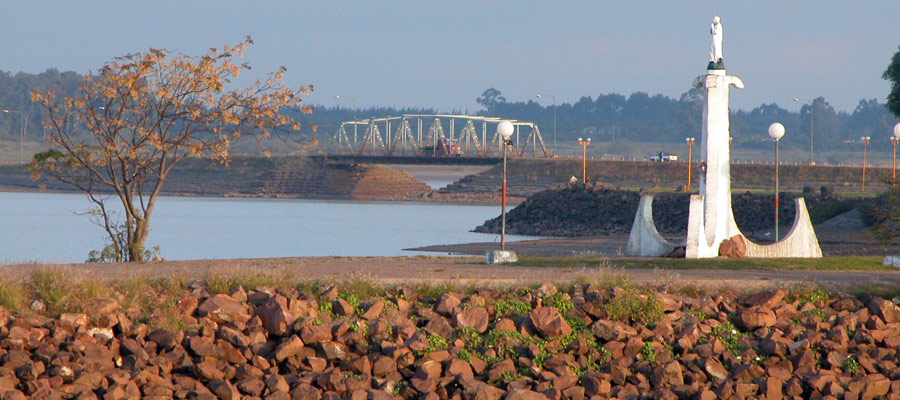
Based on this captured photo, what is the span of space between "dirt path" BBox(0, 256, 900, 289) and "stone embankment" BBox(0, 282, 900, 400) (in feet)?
2.36

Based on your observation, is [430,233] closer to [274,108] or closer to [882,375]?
[274,108]

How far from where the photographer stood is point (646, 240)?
23906 millimetres

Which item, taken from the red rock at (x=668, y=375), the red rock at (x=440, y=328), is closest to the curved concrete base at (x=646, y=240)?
the red rock at (x=668, y=375)

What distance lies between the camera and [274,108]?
27.5 meters

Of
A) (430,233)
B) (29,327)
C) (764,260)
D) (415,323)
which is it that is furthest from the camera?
(430,233)

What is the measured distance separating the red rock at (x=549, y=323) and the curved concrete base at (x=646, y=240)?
9258 mm

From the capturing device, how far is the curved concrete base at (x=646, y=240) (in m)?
23.5

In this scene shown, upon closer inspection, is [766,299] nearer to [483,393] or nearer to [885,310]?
Result: [885,310]

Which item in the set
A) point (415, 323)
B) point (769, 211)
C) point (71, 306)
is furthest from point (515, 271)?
point (769, 211)

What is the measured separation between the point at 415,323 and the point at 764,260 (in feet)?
30.3

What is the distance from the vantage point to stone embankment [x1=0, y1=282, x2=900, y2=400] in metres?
13.0

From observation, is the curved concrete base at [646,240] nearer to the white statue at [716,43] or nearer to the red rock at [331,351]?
the white statue at [716,43]

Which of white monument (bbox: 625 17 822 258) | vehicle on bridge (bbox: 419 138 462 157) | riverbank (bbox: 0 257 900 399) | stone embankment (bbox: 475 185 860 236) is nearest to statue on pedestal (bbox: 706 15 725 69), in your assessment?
white monument (bbox: 625 17 822 258)

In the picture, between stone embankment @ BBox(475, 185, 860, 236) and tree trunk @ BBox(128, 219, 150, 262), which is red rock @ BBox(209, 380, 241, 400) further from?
stone embankment @ BBox(475, 185, 860, 236)
